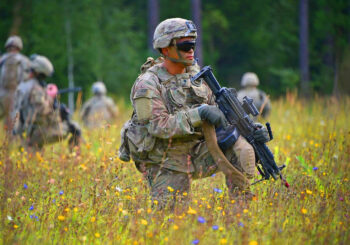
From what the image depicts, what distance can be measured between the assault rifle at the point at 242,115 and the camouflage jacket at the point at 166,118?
0.54 ft

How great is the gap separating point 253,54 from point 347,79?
1461cm

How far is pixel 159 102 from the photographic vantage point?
14.4 feet

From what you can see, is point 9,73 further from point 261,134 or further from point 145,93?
point 261,134

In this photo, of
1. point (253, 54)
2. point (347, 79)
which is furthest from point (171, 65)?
point (253, 54)

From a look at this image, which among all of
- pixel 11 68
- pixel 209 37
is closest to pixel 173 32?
pixel 11 68

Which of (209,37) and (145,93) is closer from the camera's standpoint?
(145,93)

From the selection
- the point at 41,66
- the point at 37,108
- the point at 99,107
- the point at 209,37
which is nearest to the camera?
the point at 37,108

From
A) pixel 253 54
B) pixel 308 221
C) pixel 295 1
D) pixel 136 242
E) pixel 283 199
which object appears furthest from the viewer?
pixel 253 54

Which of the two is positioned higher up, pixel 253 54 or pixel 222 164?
pixel 222 164

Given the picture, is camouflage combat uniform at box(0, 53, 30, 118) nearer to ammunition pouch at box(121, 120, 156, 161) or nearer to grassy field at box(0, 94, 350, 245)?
grassy field at box(0, 94, 350, 245)

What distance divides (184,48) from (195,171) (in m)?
1.01

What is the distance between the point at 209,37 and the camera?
27234 mm

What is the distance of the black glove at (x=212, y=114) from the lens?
4.16 meters

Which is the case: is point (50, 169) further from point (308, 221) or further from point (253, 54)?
point (253, 54)
